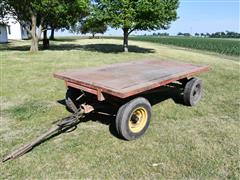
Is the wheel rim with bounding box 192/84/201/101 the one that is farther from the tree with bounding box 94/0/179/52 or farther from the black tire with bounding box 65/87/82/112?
the tree with bounding box 94/0/179/52

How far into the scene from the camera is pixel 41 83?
26.2ft

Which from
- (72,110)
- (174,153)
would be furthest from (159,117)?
(72,110)

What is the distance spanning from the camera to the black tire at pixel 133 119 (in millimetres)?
3951

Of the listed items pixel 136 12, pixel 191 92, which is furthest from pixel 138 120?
pixel 136 12

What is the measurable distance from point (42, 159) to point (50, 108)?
220 centimetres

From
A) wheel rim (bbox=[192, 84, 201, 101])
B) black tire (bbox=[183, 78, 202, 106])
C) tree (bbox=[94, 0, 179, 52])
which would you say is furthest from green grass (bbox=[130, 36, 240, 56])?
black tire (bbox=[183, 78, 202, 106])

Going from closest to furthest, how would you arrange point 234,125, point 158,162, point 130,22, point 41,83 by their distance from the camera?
point 158,162, point 234,125, point 41,83, point 130,22

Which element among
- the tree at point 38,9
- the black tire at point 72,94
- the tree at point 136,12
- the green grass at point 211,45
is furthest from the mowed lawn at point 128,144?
the green grass at point 211,45

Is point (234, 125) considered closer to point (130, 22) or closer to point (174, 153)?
point (174, 153)

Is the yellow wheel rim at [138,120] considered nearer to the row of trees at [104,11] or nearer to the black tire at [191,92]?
the black tire at [191,92]

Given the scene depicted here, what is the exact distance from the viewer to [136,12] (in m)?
16.6

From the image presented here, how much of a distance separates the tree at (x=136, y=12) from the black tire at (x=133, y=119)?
1283 cm

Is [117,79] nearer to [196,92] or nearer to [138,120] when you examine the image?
[138,120]

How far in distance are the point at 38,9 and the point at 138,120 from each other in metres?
14.4
